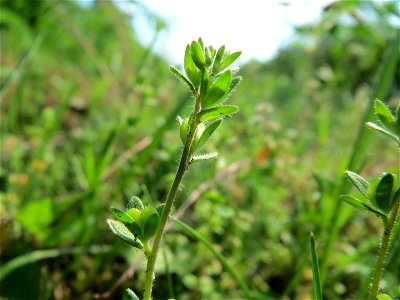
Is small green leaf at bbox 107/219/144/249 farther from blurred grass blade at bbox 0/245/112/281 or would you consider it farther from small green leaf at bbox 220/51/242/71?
blurred grass blade at bbox 0/245/112/281

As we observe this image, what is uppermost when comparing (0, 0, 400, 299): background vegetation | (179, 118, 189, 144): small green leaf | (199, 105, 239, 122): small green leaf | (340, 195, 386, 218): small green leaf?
(199, 105, 239, 122): small green leaf

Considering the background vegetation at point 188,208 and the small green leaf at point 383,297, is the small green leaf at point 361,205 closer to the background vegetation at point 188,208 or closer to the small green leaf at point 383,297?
the small green leaf at point 383,297

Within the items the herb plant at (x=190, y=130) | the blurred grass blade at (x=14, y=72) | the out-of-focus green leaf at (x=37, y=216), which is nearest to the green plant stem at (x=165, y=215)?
the herb plant at (x=190, y=130)

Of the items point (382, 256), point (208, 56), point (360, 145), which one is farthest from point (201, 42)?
point (360, 145)

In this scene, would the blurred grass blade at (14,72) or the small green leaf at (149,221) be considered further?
the blurred grass blade at (14,72)

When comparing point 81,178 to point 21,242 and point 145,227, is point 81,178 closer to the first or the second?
point 21,242

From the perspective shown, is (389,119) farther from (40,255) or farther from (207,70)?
(40,255)

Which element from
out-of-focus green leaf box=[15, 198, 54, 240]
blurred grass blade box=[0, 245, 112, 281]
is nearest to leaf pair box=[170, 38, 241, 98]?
blurred grass blade box=[0, 245, 112, 281]
